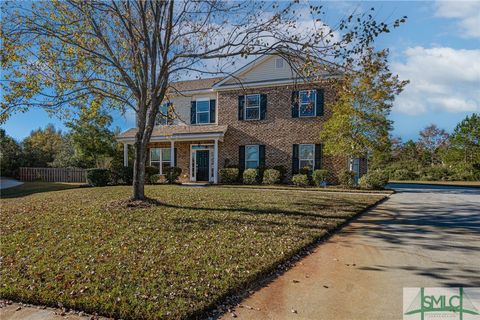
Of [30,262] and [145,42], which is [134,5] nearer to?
[145,42]

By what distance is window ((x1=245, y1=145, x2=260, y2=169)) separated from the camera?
19.4 m

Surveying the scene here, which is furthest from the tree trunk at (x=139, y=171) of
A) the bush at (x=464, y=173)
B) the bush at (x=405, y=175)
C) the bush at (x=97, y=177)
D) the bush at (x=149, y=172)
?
the bush at (x=464, y=173)

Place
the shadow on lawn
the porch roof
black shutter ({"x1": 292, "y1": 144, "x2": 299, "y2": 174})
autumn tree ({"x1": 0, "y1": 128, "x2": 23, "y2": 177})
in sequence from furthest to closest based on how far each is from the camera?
autumn tree ({"x1": 0, "y1": 128, "x2": 23, "y2": 177}), the porch roof, black shutter ({"x1": 292, "y1": 144, "x2": 299, "y2": 174}), the shadow on lawn

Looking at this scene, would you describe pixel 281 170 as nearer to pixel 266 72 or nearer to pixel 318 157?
pixel 318 157

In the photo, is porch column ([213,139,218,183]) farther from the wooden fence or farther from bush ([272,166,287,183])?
the wooden fence

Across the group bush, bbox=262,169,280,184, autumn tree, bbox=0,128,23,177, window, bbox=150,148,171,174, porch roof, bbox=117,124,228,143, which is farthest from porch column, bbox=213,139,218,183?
autumn tree, bbox=0,128,23,177

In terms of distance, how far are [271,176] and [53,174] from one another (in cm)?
1743

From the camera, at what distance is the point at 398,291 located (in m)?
3.81

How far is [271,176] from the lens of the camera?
17.8 m

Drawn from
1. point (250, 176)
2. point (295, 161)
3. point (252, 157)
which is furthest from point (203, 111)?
point (295, 161)

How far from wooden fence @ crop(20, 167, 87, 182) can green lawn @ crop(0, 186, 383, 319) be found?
54.4 feet

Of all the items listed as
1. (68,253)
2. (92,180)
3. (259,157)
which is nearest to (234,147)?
(259,157)

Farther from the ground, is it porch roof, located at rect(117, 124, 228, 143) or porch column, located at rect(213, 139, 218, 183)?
porch roof, located at rect(117, 124, 228, 143)

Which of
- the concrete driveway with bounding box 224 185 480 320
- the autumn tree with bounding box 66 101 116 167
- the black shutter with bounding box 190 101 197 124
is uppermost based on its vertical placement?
the black shutter with bounding box 190 101 197 124
